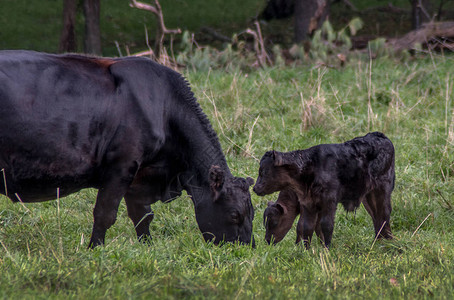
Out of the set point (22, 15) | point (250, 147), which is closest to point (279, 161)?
point (250, 147)

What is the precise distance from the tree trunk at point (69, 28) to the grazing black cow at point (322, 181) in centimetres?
1091

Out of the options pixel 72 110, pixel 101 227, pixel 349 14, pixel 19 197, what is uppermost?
pixel 72 110

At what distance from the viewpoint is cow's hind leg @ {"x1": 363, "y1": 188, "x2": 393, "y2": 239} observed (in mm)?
5930

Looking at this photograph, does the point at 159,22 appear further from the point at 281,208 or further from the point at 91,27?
the point at 281,208

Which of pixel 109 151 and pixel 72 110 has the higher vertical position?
pixel 72 110

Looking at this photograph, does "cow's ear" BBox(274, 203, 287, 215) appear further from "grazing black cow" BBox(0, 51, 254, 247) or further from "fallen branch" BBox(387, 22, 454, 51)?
"fallen branch" BBox(387, 22, 454, 51)

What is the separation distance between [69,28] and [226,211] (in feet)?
35.7

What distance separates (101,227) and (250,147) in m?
3.24

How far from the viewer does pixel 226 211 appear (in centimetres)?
584

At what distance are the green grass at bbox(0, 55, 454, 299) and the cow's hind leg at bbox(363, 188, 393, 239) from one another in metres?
0.19

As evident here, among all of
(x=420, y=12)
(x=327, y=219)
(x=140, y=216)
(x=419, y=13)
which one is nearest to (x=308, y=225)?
(x=327, y=219)

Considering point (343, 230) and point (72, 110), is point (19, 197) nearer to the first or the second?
point (72, 110)

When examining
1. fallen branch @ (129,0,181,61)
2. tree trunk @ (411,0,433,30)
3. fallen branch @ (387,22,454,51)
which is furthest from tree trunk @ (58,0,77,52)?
tree trunk @ (411,0,433,30)

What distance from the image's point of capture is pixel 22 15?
22719 millimetres
